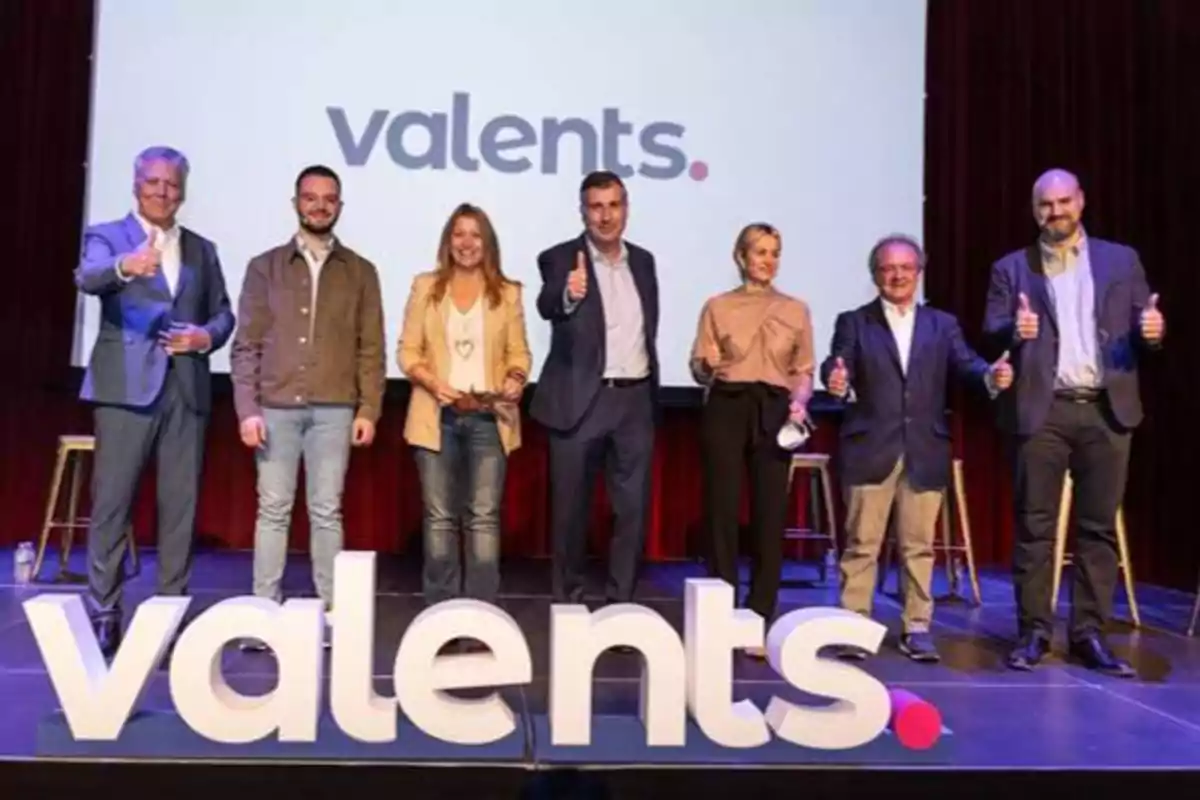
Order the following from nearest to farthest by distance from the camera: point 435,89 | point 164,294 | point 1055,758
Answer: point 1055,758 < point 164,294 < point 435,89

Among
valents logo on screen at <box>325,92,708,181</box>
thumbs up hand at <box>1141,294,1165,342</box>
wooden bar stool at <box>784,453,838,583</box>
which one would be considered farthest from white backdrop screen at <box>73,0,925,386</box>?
thumbs up hand at <box>1141,294,1165,342</box>

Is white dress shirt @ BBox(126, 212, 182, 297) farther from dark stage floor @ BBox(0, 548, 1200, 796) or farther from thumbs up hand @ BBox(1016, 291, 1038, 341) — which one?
thumbs up hand @ BBox(1016, 291, 1038, 341)

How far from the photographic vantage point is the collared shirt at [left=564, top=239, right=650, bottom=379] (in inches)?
134

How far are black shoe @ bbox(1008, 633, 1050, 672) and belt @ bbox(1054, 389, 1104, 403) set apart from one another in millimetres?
717

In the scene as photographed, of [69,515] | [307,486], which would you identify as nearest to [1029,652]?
[307,486]

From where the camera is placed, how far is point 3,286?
18.1ft

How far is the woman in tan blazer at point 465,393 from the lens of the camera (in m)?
3.25

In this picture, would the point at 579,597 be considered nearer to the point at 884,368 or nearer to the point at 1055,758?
the point at 884,368

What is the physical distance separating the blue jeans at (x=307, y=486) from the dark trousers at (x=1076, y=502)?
2026 mm

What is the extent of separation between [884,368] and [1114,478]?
0.73 metres

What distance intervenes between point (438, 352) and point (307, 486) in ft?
1.81

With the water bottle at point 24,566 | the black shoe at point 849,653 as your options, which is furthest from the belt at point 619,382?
the water bottle at point 24,566

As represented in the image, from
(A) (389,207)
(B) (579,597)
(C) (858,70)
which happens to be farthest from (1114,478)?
(A) (389,207)

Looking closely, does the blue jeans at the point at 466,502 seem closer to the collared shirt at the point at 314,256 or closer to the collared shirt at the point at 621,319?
the collared shirt at the point at 621,319
